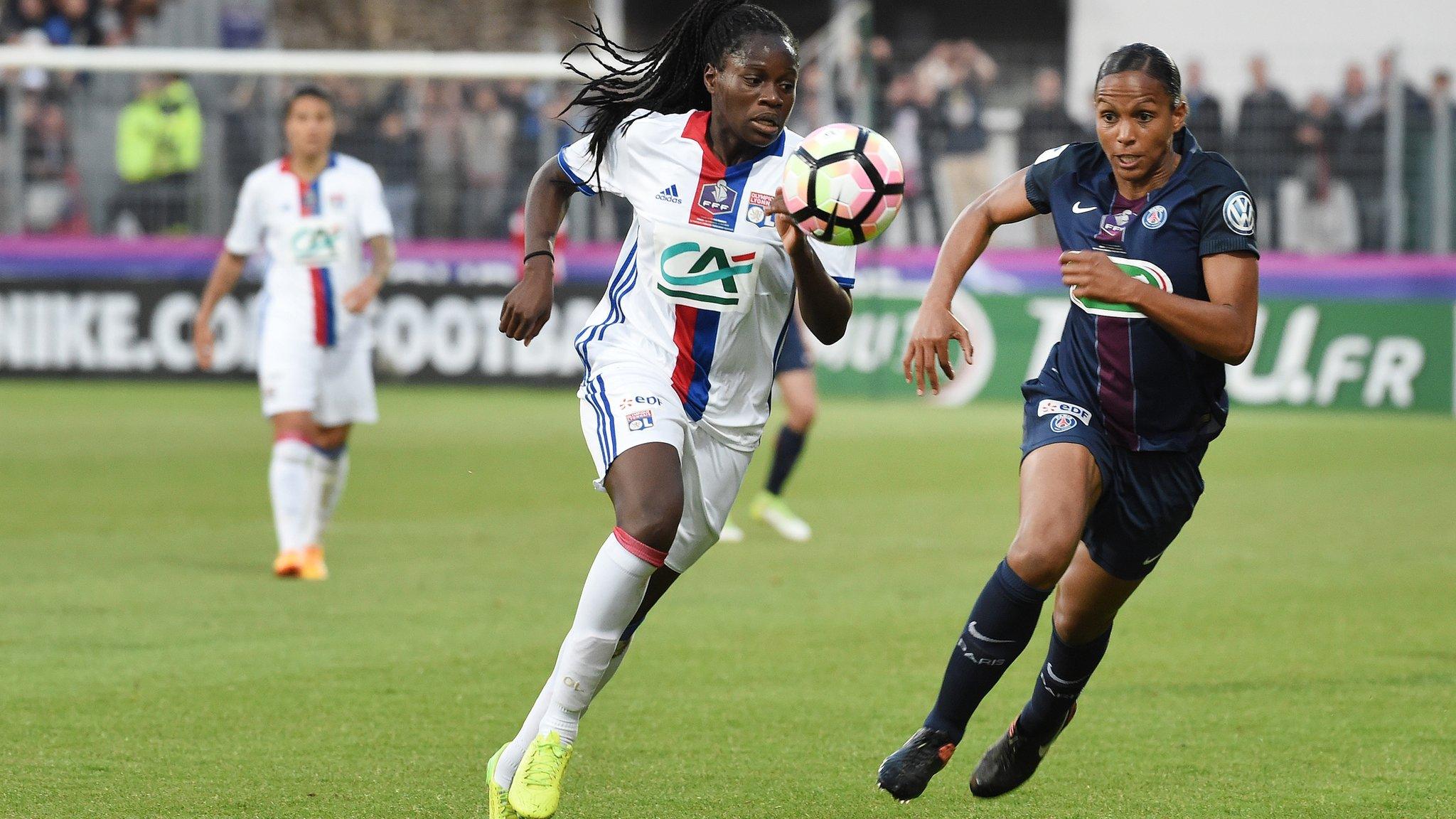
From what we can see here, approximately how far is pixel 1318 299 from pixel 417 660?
519 inches

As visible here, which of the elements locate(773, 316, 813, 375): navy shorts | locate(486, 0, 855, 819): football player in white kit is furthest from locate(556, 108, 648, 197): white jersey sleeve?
locate(773, 316, 813, 375): navy shorts

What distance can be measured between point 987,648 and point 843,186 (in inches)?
49.5

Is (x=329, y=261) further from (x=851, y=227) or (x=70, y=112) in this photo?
(x=70, y=112)

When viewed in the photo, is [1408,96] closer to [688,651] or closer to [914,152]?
[914,152]

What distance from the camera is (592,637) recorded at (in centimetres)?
484

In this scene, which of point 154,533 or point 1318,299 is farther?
point 1318,299

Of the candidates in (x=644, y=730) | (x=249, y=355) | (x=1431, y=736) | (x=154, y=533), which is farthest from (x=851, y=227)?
(x=249, y=355)

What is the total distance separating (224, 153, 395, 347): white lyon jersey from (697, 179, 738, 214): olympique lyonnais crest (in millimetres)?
4576

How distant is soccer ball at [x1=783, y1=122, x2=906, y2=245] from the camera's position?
4727 mm

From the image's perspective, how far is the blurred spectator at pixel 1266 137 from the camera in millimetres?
18438

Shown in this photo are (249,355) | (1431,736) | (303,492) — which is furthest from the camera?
(249,355)

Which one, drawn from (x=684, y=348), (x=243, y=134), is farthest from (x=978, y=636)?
(x=243, y=134)

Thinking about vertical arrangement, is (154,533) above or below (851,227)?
below

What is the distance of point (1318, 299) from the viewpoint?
59.3ft
